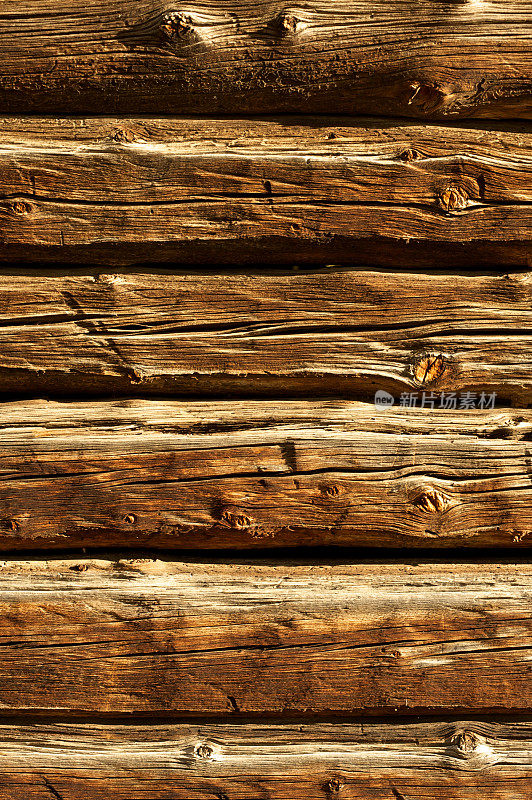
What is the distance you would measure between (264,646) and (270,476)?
0.40 metres

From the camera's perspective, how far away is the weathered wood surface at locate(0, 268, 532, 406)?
1388 millimetres

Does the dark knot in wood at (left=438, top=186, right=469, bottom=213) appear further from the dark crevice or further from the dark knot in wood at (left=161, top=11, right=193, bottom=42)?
the dark knot in wood at (left=161, top=11, right=193, bottom=42)

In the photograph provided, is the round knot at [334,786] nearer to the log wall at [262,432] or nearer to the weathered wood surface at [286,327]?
the log wall at [262,432]

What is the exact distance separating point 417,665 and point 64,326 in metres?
1.16

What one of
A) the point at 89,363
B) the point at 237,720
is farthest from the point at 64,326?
the point at 237,720

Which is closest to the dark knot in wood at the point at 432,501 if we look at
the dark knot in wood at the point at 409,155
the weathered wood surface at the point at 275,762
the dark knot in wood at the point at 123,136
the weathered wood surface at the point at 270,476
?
the weathered wood surface at the point at 270,476

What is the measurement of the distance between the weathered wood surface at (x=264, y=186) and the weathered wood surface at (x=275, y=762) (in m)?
1.16

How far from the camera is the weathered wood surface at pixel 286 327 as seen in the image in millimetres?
1388

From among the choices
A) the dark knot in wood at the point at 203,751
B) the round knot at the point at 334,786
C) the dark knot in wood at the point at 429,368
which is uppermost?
the dark knot in wood at the point at 429,368

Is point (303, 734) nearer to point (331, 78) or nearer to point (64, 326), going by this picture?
point (64, 326)

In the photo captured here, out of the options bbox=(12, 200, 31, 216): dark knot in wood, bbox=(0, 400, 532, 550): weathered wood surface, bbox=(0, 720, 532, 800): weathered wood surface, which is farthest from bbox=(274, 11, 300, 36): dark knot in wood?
bbox=(0, 720, 532, 800): weathered wood surface

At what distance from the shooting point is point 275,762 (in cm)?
140

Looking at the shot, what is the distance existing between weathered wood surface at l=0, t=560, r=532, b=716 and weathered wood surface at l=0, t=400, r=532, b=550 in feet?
0.43

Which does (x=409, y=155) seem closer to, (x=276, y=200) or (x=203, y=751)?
(x=276, y=200)
